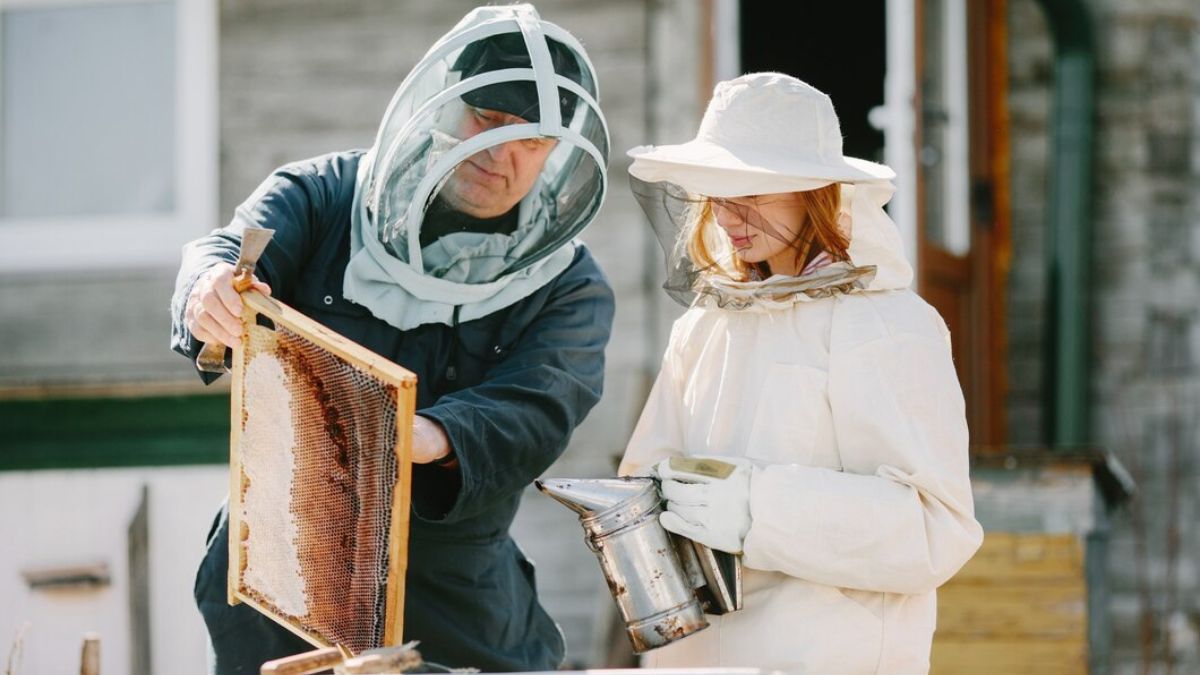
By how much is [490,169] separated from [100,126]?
4084 mm

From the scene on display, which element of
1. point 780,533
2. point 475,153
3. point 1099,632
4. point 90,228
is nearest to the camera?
point 780,533

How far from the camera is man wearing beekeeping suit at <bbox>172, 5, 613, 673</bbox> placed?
132 inches

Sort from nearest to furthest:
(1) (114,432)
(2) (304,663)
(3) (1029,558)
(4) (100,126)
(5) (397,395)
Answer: (2) (304,663), (5) (397,395), (3) (1029,558), (1) (114,432), (4) (100,126)

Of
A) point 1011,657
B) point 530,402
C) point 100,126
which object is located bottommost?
point 1011,657

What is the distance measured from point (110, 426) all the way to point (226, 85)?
1435mm

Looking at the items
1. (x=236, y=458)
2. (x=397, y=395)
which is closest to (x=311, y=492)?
(x=236, y=458)

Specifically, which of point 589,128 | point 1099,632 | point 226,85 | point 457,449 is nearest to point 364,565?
point 457,449

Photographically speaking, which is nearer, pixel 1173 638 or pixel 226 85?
pixel 226 85

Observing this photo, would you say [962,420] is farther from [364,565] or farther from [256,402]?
[256,402]

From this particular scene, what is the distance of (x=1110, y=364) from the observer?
7297 mm

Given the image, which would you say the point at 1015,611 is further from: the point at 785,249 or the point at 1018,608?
the point at 785,249

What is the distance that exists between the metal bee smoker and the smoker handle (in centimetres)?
54

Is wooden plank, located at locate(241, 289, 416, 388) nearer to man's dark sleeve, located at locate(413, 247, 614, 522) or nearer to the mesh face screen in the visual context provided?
the mesh face screen

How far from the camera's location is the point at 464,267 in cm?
348
